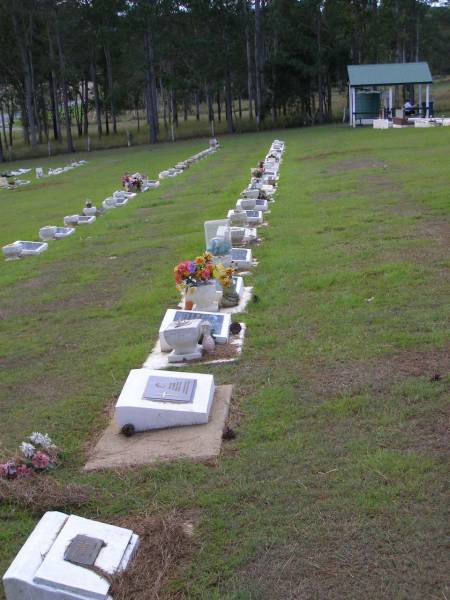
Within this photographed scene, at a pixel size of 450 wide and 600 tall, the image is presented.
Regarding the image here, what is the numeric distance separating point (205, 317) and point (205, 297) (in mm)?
662

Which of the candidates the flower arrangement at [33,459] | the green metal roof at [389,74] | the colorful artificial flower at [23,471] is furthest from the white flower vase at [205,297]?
the green metal roof at [389,74]

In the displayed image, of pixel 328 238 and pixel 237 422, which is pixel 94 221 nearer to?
pixel 328 238

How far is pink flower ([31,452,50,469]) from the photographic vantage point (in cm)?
445

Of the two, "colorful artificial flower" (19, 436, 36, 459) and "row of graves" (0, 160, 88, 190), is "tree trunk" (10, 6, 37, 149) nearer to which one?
"row of graves" (0, 160, 88, 190)

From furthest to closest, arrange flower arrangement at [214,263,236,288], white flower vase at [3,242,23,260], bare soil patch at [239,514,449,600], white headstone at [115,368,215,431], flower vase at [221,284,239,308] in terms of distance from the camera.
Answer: white flower vase at [3,242,23,260] → flower vase at [221,284,239,308] → flower arrangement at [214,263,236,288] → white headstone at [115,368,215,431] → bare soil patch at [239,514,449,600]

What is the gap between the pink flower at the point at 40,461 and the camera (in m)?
4.45

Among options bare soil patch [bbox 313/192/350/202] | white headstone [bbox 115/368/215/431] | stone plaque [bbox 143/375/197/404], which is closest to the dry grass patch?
white headstone [bbox 115/368/215/431]

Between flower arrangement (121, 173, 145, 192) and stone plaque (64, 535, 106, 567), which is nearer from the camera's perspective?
stone plaque (64, 535, 106, 567)

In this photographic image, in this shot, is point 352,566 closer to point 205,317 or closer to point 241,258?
point 205,317

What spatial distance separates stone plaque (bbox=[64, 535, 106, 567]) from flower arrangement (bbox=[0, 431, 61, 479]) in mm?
1076

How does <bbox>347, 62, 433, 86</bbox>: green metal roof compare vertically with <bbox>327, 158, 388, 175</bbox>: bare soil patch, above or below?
above

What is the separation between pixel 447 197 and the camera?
1291 cm

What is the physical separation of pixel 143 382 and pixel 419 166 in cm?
1463

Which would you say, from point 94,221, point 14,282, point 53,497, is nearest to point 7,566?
point 53,497
